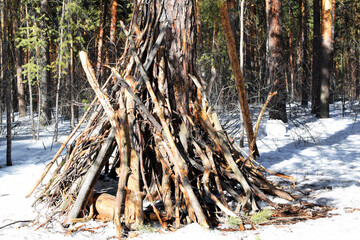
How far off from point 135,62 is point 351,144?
5.60m

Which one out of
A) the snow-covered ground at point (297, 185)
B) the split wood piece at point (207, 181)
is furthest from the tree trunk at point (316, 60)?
the split wood piece at point (207, 181)

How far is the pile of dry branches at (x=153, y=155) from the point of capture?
132 inches

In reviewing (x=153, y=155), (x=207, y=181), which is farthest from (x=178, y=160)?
(x=153, y=155)

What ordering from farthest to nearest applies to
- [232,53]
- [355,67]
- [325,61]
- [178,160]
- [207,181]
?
1. [355,67]
2. [325,61]
3. [232,53]
4. [207,181]
5. [178,160]

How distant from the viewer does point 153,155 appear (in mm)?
3867

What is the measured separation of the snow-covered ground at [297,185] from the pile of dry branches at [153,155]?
0.25 meters

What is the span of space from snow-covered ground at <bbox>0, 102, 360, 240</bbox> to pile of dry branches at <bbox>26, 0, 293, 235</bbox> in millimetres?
255

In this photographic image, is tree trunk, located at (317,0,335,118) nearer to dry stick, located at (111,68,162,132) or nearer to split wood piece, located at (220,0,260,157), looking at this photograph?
split wood piece, located at (220,0,260,157)

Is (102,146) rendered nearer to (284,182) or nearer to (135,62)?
(135,62)

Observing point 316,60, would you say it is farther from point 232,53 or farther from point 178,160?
point 178,160

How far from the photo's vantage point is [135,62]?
387 centimetres

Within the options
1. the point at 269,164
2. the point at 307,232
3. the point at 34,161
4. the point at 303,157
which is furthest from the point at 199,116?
the point at 34,161

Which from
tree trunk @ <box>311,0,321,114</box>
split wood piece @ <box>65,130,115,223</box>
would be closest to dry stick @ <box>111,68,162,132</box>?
split wood piece @ <box>65,130,115,223</box>

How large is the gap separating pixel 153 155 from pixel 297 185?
2.17 m
